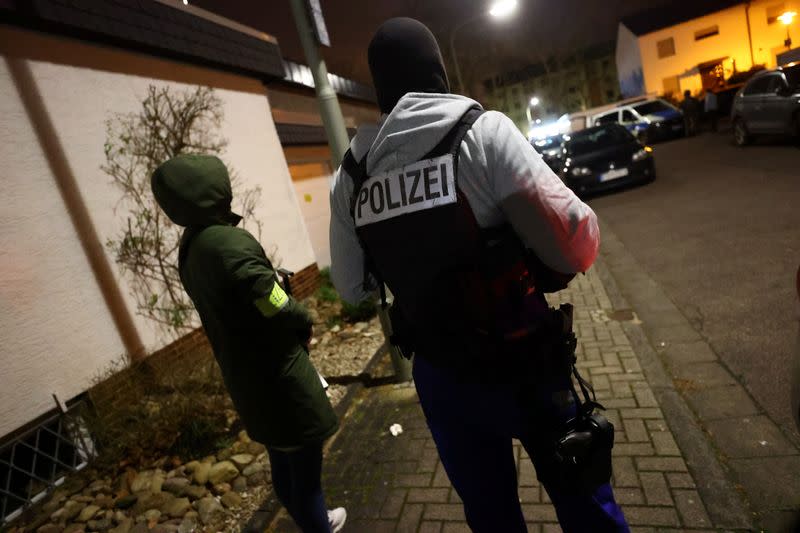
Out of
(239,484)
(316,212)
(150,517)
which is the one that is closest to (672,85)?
(316,212)

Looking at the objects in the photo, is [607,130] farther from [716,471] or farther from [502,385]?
[502,385]

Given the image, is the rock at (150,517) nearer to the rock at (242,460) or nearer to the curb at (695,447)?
the rock at (242,460)

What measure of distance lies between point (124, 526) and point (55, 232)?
246 centimetres

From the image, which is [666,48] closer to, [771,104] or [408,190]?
[771,104]

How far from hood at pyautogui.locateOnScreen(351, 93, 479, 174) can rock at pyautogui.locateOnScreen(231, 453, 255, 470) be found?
274 cm

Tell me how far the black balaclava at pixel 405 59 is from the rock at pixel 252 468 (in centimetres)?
278

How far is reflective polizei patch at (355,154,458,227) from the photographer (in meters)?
1.26

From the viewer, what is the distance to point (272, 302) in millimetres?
1825

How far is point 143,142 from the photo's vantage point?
4938 mm

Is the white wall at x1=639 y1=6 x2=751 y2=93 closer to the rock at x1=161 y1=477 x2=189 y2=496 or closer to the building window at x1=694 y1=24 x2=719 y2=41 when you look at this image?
the building window at x1=694 y1=24 x2=719 y2=41

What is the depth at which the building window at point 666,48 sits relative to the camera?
110 ft

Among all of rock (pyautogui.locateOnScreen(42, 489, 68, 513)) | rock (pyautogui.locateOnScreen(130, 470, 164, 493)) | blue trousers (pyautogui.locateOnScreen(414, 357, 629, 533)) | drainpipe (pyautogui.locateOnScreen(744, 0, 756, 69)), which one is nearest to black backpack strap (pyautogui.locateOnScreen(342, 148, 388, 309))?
blue trousers (pyautogui.locateOnScreen(414, 357, 629, 533))

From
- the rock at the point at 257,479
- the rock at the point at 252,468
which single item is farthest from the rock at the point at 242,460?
the rock at the point at 257,479

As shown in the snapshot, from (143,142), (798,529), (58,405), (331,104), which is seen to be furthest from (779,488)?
(143,142)
